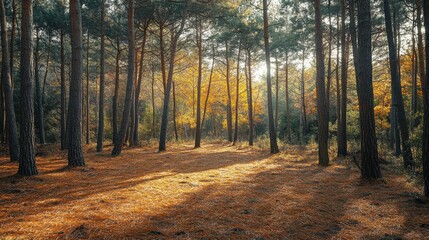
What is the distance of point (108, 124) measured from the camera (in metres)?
30.5

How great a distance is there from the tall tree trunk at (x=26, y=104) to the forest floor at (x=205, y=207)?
0.41m

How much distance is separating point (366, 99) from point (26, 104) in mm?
8916

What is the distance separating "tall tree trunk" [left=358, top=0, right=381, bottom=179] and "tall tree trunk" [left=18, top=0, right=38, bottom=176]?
342 inches

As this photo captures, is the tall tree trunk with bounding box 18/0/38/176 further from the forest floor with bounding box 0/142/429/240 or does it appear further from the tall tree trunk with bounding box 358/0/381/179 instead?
the tall tree trunk with bounding box 358/0/381/179

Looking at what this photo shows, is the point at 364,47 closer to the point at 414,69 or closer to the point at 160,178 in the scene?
the point at 160,178

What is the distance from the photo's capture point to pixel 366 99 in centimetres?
657

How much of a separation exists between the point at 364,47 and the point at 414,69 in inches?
551

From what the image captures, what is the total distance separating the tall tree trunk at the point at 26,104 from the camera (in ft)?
21.7

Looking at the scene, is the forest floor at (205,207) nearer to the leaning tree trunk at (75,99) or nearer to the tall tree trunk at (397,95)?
the leaning tree trunk at (75,99)

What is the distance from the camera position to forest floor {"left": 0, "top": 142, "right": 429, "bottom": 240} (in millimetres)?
3279

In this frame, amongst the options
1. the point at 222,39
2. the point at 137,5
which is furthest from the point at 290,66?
the point at 137,5

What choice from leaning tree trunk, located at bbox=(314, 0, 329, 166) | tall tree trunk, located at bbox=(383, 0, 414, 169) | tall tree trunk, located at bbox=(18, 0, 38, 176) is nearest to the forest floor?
tall tree trunk, located at bbox=(18, 0, 38, 176)

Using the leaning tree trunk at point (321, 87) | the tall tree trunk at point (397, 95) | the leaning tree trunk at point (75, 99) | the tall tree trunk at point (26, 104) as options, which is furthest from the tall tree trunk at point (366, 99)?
the tall tree trunk at point (26, 104)

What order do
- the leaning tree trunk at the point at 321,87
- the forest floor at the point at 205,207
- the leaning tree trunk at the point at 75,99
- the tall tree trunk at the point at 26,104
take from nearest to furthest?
the forest floor at the point at 205,207, the tall tree trunk at the point at 26,104, the leaning tree trunk at the point at 75,99, the leaning tree trunk at the point at 321,87
